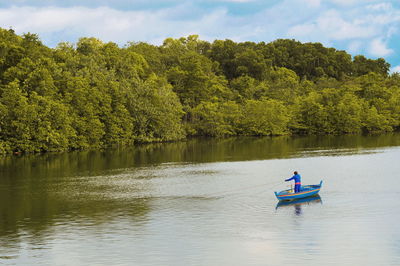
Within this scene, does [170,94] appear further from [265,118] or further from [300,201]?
[300,201]

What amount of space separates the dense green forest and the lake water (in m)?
20.8

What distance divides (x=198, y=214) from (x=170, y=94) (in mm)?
69063

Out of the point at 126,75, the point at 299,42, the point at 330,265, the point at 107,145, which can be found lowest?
the point at 330,265

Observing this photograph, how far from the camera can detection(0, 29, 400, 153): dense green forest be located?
77169 millimetres

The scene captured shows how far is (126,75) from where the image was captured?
3925 inches

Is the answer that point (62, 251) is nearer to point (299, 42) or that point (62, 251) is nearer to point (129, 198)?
point (129, 198)

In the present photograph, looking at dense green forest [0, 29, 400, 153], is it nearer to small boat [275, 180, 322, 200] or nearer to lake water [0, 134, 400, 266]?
lake water [0, 134, 400, 266]

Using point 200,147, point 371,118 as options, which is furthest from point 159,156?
point 371,118

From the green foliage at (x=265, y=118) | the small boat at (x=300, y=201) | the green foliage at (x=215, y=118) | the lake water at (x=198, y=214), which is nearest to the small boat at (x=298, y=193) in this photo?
the small boat at (x=300, y=201)

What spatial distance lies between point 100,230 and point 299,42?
6121 inches

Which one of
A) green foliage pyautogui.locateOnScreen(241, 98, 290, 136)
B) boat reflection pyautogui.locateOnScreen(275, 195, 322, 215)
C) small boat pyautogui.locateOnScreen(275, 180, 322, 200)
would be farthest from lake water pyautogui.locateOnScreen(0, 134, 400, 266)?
green foliage pyautogui.locateOnScreen(241, 98, 290, 136)

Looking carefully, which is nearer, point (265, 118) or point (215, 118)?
point (215, 118)

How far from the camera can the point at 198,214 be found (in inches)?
1233

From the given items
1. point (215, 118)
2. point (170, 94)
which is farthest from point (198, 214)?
point (215, 118)
